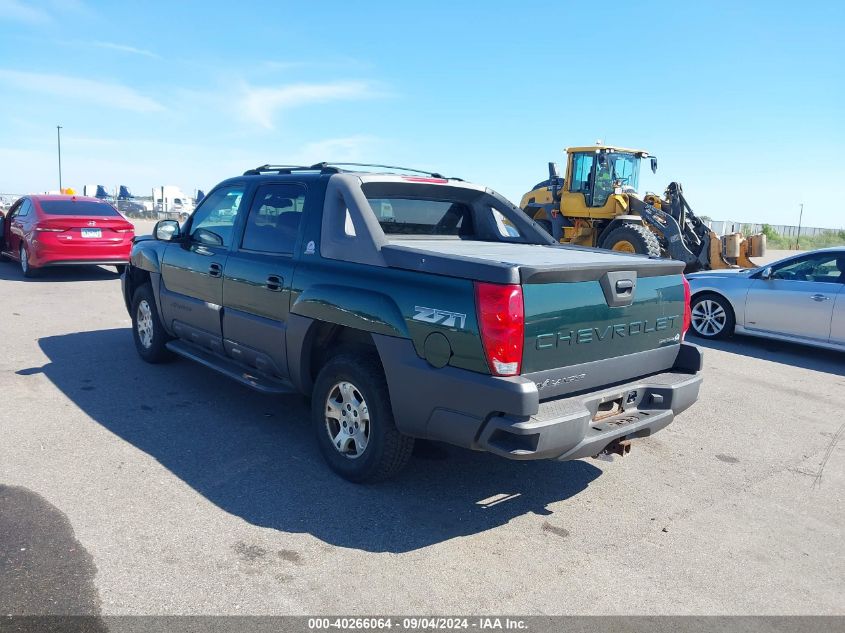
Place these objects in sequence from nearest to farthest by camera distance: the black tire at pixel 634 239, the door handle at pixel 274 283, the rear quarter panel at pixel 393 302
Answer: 1. the rear quarter panel at pixel 393 302
2. the door handle at pixel 274 283
3. the black tire at pixel 634 239

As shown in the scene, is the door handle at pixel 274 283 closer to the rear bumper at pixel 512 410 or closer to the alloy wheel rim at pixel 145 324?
the rear bumper at pixel 512 410

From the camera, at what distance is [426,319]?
3539 millimetres

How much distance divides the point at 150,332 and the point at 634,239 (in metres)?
9.69

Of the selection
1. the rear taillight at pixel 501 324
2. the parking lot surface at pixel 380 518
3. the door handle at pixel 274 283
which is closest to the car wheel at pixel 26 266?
the parking lot surface at pixel 380 518

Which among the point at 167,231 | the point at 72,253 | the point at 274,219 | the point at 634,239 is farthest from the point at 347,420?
the point at 634,239

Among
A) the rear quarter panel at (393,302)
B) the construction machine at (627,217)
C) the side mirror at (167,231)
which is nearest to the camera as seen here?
the rear quarter panel at (393,302)

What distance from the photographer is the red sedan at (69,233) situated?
Answer: 11836 mm

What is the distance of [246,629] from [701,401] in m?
4.99

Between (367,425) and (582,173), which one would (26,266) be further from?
(582,173)

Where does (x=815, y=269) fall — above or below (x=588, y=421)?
above

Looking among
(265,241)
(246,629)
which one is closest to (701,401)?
(265,241)

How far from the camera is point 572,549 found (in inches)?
140

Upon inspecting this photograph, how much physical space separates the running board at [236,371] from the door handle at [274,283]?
0.67 metres

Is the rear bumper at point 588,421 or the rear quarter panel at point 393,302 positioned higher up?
the rear quarter panel at point 393,302
